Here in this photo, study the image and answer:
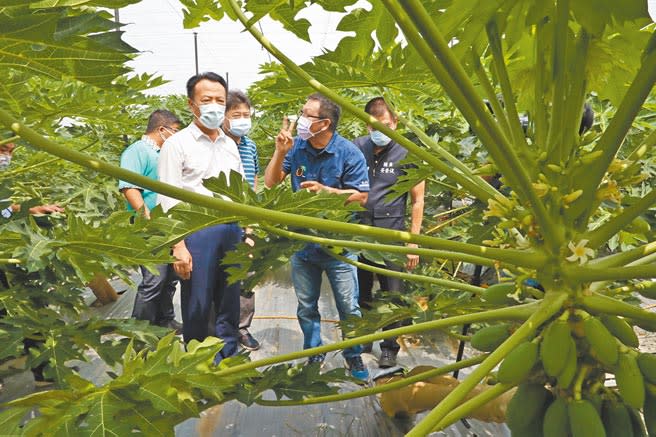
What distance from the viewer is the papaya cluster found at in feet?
2.85

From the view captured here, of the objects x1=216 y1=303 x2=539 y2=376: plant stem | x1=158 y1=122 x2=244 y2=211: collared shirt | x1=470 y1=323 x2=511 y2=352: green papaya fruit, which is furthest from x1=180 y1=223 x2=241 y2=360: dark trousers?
x1=470 y1=323 x2=511 y2=352: green papaya fruit

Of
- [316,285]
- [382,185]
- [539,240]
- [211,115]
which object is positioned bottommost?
[316,285]

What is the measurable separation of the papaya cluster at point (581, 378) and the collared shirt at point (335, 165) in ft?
5.91

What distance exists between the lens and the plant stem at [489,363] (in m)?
0.80

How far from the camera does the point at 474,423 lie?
227cm

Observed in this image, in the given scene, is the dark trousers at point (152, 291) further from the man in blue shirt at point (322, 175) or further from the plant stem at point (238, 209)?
the plant stem at point (238, 209)

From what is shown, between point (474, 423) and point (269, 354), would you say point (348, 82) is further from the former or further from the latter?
point (269, 354)

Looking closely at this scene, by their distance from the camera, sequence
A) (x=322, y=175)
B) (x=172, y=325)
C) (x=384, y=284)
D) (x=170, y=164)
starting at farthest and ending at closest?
1. (x=172, y=325)
2. (x=384, y=284)
3. (x=322, y=175)
4. (x=170, y=164)

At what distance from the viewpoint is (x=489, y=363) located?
2.86 ft

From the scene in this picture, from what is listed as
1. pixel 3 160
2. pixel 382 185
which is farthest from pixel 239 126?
pixel 3 160

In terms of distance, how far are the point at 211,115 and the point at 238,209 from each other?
1686 mm

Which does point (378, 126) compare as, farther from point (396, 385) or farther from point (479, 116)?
point (396, 385)

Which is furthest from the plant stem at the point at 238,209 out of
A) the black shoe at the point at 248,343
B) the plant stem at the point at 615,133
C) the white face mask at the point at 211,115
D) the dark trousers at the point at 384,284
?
the black shoe at the point at 248,343

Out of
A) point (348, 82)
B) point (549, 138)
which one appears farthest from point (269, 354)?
point (549, 138)
